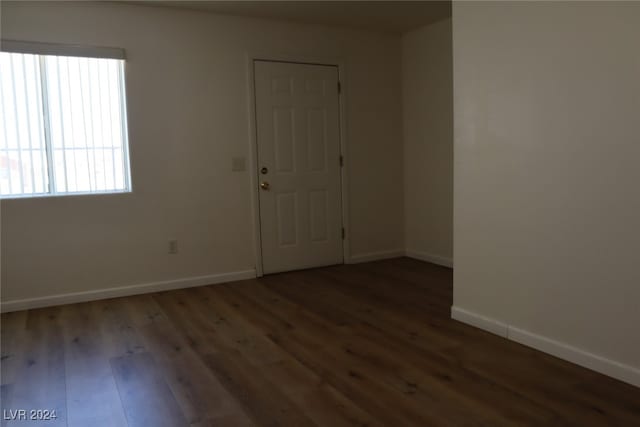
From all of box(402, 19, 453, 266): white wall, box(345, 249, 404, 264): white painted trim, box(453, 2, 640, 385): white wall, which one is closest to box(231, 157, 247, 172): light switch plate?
box(345, 249, 404, 264): white painted trim

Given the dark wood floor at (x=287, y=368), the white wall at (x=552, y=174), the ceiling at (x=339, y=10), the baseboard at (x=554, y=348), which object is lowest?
the dark wood floor at (x=287, y=368)

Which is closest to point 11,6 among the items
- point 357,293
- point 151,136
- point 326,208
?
point 151,136

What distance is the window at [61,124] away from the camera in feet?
12.5

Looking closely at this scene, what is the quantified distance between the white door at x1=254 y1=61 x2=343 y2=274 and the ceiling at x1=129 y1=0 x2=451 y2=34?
444 millimetres

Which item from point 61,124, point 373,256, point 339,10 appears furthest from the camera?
point 373,256

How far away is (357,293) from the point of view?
419 centimetres

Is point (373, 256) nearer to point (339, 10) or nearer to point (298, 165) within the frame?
point (298, 165)

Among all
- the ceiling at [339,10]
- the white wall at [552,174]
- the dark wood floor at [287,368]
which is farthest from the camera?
the ceiling at [339,10]

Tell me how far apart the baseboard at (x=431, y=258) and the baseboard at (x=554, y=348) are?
5.35 ft

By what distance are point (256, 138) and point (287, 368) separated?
2.53m

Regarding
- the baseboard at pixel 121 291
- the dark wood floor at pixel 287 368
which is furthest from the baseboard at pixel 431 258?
the baseboard at pixel 121 291

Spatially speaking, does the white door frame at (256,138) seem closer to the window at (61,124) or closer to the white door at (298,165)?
the white door at (298,165)

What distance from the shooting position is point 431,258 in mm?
5285

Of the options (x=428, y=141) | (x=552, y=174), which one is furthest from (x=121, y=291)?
(x=552, y=174)
